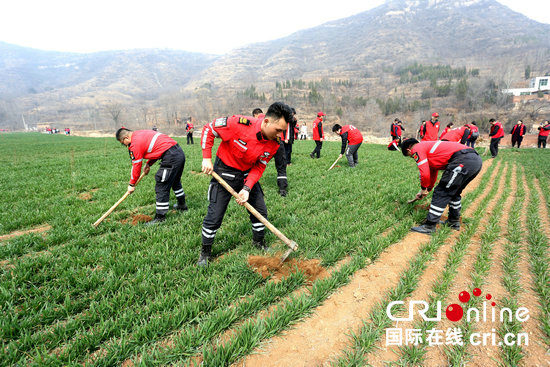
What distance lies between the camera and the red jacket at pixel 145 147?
4.94 metres

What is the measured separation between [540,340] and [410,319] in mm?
1137

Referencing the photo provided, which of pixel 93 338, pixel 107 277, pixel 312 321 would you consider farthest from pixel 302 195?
Answer: pixel 93 338

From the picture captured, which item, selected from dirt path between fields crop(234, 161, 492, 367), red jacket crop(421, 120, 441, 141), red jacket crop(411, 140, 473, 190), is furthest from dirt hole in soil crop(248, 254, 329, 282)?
red jacket crop(421, 120, 441, 141)

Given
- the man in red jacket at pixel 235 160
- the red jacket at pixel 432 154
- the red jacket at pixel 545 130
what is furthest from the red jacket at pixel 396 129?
the man in red jacket at pixel 235 160

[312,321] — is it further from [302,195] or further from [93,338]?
[302,195]

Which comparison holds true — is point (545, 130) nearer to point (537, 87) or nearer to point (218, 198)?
point (218, 198)

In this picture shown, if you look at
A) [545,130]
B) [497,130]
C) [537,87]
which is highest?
[537,87]

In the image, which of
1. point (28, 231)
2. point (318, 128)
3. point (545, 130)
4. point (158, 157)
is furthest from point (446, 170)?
point (545, 130)

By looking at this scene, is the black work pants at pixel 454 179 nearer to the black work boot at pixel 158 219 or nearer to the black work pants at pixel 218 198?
the black work pants at pixel 218 198

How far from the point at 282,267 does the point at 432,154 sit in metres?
3.51

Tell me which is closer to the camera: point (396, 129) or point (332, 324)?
point (332, 324)

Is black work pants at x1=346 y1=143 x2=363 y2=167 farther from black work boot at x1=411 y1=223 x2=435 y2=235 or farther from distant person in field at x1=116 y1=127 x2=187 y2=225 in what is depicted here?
distant person in field at x1=116 y1=127 x2=187 y2=225

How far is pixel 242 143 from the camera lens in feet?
11.1

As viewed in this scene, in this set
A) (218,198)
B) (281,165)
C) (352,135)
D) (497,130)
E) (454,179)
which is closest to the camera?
(218,198)
